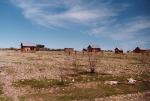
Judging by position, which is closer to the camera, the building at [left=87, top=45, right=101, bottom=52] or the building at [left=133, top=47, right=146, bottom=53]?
the building at [left=87, top=45, right=101, bottom=52]

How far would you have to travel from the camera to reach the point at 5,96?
76.6ft

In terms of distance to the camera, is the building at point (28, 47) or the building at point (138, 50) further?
the building at point (138, 50)

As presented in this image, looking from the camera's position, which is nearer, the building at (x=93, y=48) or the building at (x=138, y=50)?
the building at (x=93, y=48)

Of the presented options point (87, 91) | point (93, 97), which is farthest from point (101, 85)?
point (93, 97)

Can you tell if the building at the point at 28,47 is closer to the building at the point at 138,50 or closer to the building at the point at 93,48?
the building at the point at 93,48

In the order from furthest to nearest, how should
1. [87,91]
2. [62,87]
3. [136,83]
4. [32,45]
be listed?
[32,45] < [136,83] < [62,87] < [87,91]

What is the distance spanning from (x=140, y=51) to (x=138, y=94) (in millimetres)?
116931

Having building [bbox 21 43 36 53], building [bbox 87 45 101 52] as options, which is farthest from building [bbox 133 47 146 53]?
building [bbox 21 43 36 53]

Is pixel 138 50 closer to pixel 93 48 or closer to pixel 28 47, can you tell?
pixel 93 48

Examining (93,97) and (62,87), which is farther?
(62,87)

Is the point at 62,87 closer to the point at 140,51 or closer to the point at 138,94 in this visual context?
the point at 138,94

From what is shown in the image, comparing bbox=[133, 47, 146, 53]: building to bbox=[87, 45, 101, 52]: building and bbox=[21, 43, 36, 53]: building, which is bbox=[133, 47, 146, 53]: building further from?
bbox=[21, 43, 36, 53]: building

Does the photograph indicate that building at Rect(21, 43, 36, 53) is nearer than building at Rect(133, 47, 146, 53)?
Yes

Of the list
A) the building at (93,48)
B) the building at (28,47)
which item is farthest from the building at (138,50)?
the building at (28,47)
